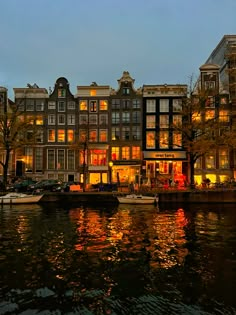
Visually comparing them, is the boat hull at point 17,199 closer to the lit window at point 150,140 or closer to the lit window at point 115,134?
the lit window at point 115,134

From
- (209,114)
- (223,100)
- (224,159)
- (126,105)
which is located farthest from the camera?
(126,105)

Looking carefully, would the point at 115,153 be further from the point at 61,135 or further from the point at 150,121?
the point at 61,135

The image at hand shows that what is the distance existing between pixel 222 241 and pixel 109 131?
5465cm

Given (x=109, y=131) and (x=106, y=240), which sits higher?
(x=109, y=131)

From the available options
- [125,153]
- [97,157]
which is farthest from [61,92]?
[125,153]

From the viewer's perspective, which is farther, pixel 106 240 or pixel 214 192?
pixel 214 192

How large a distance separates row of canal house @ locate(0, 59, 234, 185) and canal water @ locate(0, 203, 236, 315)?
46.0m

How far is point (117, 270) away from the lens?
14.5 m

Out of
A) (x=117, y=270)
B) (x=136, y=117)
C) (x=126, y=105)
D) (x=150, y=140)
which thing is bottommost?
(x=117, y=270)

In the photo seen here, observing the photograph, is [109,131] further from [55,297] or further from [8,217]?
[55,297]

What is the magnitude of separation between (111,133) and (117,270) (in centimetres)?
6017

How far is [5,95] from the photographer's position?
2943 inches

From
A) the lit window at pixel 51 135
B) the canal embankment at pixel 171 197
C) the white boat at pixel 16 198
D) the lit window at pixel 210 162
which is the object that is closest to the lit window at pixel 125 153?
the lit window at pixel 51 135

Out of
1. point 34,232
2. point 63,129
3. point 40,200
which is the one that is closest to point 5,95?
point 63,129
